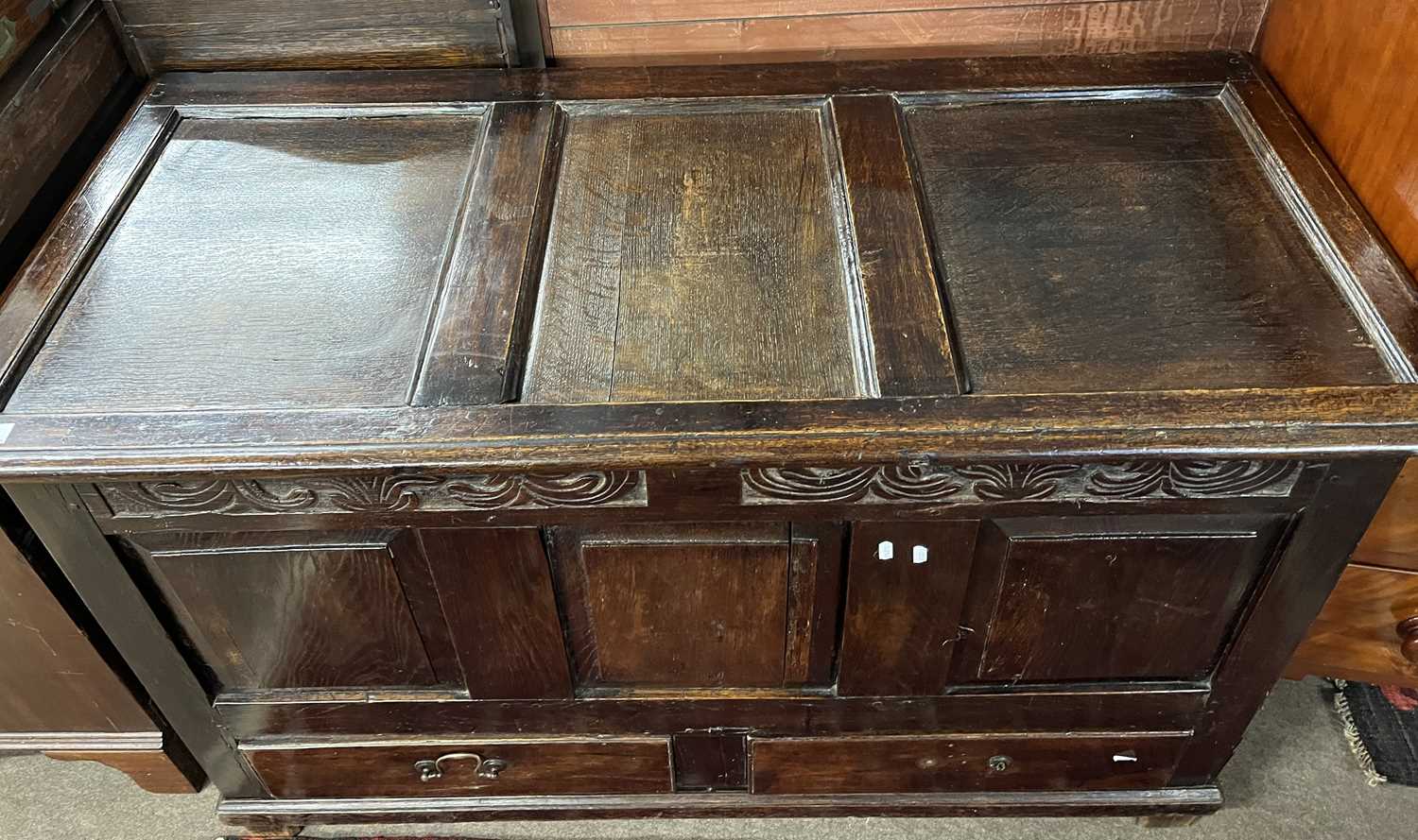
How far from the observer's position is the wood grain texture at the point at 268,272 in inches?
40.6

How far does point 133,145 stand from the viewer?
1278mm

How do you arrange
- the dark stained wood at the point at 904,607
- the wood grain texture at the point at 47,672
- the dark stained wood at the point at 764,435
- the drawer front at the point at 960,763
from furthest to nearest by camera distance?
the drawer front at the point at 960,763 → the wood grain texture at the point at 47,672 → the dark stained wood at the point at 904,607 → the dark stained wood at the point at 764,435

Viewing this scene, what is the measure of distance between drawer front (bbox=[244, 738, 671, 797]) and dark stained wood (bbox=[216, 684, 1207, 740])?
0.09 ft

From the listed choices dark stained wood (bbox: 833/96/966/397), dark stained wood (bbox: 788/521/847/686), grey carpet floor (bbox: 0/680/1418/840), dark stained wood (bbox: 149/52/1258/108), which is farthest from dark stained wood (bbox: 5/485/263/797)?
dark stained wood (bbox: 833/96/966/397)

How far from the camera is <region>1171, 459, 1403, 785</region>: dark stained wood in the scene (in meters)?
1.01

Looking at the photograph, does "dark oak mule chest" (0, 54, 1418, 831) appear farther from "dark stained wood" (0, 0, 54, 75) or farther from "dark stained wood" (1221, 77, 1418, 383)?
"dark stained wood" (0, 0, 54, 75)

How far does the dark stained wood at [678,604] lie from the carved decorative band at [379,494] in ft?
0.25

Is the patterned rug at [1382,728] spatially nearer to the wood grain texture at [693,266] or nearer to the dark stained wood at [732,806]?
the dark stained wood at [732,806]

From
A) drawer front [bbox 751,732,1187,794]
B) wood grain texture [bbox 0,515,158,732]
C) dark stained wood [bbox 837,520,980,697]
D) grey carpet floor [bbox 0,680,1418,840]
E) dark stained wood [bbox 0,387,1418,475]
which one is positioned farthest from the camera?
grey carpet floor [bbox 0,680,1418,840]

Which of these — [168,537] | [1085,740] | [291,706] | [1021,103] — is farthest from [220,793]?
[1021,103]

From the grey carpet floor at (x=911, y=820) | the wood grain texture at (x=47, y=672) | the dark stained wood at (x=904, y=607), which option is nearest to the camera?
the dark stained wood at (x=904, y=607)

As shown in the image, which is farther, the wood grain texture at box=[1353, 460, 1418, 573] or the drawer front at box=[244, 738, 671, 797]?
the drawer front at box=[244, 738, 671, 797]

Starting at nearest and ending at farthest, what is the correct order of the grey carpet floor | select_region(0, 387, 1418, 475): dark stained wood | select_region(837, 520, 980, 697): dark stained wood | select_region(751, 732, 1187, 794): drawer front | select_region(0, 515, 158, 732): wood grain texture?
select_region(0, 387, 1418, 475): dark stained wood → select_region(837, 520, 980, 697): dark stained wood → select_region(0, 515, 158, 732): wood grain texture → select_region(751, 732, 1187, 794): drawer front → the grey carpet floor

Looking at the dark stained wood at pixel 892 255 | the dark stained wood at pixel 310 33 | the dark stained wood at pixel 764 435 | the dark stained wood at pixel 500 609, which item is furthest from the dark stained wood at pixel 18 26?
the dark stained wood at pixel 892 255
